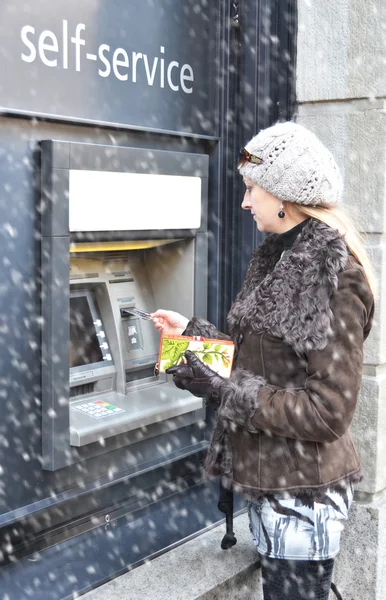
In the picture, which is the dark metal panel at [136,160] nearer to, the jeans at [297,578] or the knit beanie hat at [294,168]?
the knit beanie hat at [294,168]

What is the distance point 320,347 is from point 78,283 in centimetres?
122

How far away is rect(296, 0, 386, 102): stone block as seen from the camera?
11.4 ft

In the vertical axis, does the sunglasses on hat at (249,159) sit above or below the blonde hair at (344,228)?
above

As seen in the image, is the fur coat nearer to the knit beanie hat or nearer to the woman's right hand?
the knit beanie hat

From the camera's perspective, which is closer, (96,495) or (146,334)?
(96,495)

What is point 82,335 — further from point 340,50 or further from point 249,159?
point 340,50

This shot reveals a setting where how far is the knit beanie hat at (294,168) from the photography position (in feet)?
7.98

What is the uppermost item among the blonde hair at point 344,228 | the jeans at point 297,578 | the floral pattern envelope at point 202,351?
the blonde hair at point 344,228

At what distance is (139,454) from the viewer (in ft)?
11.3

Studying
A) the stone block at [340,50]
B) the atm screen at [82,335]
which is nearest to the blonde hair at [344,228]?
the atm screen at [82,335]

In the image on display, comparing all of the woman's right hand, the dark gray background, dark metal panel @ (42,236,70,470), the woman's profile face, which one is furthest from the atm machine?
the woman's profile face

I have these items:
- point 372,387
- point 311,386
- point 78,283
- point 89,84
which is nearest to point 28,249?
point 78,283

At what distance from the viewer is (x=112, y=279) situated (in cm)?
333

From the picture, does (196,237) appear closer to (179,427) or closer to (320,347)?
(179,427)
